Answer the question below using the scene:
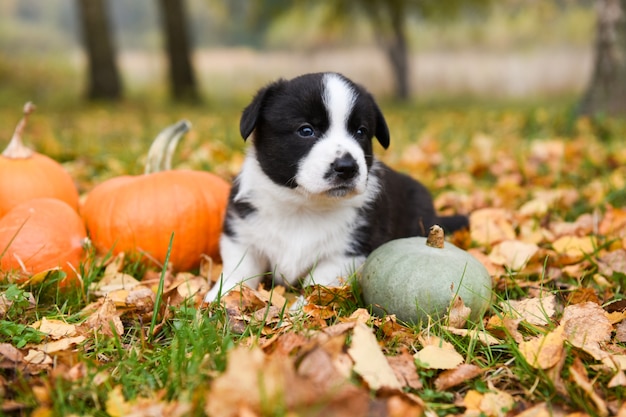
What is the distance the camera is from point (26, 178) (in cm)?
308

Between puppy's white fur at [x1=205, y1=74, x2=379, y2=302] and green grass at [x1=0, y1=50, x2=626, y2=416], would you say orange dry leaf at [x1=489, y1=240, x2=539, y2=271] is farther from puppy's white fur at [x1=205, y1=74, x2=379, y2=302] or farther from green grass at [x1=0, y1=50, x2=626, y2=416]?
puppy's white fur at [x1=205, y1=74, x2=379, y2=302]

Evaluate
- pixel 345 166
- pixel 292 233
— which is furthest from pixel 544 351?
pixel 292 233

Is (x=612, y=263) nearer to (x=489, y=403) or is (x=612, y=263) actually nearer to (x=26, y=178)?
(x=489, y=403)

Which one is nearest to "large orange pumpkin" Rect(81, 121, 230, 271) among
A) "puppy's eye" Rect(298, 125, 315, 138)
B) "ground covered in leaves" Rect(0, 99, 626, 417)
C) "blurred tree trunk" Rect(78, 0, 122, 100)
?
"ground covered in leaves" Rect(0, 99, 626, 417)

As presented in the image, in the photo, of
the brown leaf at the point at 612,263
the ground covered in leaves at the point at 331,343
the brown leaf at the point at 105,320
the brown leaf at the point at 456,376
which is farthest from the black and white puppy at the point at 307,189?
the brown leaf at the point at 612,263

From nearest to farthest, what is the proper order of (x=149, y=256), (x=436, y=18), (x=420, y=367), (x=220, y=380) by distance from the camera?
1. (x=220, y=380)
2. (x=420, y=367)
3. (x=149, y=256)
4. (x=436, y=18)

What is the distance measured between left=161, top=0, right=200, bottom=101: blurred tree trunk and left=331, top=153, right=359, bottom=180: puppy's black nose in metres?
12.2

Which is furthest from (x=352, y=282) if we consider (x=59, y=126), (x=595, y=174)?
(x=59, y=126)

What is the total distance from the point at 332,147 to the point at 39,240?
137cm

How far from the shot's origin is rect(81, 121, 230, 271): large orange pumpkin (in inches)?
115

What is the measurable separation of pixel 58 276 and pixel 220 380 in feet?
4.47

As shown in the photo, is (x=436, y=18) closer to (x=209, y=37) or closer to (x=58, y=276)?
(x=209, y=37)

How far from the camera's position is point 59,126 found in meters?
7.98

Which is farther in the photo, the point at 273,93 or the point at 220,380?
the point at 273,93
